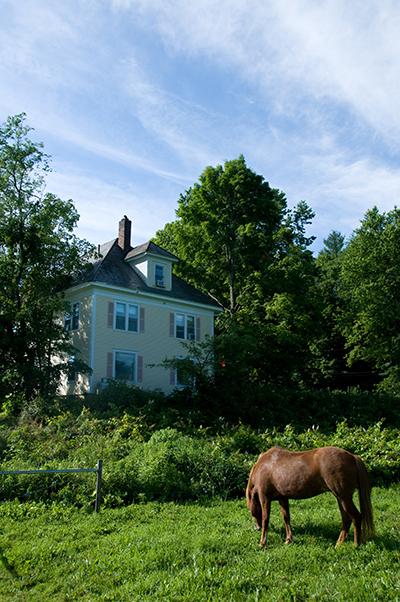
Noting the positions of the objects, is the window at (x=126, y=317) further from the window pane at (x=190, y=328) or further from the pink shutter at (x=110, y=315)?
the window pane at (x=190, y=328)

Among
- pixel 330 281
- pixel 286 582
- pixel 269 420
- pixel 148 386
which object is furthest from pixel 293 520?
pixel 330 281

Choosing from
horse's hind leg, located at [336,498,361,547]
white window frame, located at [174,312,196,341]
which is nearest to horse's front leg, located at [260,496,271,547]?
horse's hind leg, located at [336,498,361,547]

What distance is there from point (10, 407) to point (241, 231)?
55.3 feet

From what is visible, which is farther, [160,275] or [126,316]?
[160,275]

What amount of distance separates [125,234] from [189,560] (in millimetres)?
25164

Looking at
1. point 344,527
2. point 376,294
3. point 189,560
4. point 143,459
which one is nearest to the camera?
point 189,560

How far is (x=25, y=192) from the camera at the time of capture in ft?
70.8

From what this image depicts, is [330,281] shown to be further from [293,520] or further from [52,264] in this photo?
[293,520]

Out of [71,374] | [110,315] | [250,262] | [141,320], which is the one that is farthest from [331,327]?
[71,374]

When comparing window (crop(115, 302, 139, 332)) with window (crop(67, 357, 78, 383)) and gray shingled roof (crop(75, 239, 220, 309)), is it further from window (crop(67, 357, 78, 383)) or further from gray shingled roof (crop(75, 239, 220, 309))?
window (crop(67, 357, 78, 383))

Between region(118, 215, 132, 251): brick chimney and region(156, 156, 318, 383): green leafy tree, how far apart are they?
10.7 feet

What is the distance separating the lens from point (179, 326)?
87.4 feet

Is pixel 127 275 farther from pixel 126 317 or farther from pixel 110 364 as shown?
pixel 110 364

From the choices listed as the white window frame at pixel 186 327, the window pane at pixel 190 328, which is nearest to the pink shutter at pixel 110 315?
the white window frame at pixel 186 327
